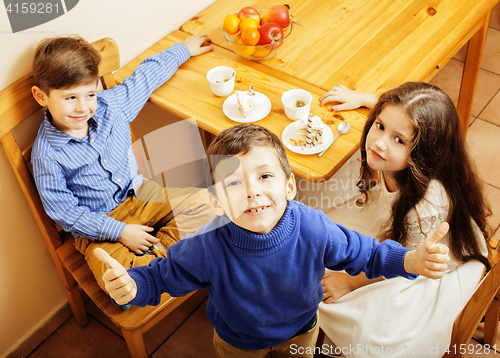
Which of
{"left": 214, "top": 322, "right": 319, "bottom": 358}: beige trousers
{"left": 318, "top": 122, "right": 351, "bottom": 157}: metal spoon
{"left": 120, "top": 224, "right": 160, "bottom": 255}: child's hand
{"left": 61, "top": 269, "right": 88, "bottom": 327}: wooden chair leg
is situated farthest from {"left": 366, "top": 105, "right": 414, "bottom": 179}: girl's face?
{"left": 61, "top": 269, "right": 88, "bottom": 327}: wooden chair leg

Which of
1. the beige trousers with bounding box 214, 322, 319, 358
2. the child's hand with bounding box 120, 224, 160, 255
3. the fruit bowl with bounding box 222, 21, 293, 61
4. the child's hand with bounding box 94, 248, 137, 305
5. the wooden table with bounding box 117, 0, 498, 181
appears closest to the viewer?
the child's hand with bounding box 94, 248, 137, 305

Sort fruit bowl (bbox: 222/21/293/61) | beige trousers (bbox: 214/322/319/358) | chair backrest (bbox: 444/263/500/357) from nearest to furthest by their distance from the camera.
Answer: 1. chair backrest (bbox: 444/263/500/357)
2. beige trousers (bbox: 214/322/319/358)
3. fruit bowl (bbox: 222/21/293/61)

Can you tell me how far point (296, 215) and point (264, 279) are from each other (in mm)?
148

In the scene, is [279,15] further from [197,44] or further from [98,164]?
[98,164]

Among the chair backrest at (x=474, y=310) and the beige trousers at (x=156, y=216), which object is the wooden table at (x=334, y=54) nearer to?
the beige trousers at (x=156, y=216)

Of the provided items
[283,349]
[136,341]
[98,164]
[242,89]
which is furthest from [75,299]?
[242,89]

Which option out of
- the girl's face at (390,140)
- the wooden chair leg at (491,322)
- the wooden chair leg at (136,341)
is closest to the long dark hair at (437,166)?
the girl's face at (390,140)

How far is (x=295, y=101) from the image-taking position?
1404 millimetres

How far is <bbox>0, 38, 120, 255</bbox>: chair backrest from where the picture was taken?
120 cm

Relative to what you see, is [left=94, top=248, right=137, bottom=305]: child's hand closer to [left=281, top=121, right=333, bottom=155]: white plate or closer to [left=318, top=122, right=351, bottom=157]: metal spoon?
[left=281, top=121, right=333, bottom=155]: white plate

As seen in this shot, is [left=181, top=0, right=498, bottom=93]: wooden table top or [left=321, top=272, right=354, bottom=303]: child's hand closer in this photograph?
[left=321, top=272, right=354, bottom=303]: child's hand

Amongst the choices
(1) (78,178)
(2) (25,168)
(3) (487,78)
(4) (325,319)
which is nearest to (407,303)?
(4) (325,319)

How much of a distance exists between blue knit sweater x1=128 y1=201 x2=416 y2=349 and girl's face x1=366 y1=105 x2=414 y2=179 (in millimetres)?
311

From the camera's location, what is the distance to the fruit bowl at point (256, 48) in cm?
153
